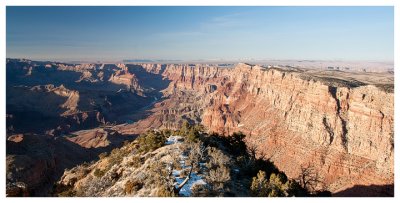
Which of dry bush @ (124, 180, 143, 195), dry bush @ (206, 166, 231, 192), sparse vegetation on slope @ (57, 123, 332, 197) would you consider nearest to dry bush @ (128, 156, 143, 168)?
sparse vegetation on slope @ (57, 123, 332, 197)

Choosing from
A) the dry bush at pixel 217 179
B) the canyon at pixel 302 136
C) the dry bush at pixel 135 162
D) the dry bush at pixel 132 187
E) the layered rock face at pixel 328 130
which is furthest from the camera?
the layered rock face at pixel 328 130

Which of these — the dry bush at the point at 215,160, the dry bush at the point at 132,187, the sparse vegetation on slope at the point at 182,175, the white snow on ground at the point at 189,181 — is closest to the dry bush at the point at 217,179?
the sparse vegetation on slope at the point at 182,175

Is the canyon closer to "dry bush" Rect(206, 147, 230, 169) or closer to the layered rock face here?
the layered rock face

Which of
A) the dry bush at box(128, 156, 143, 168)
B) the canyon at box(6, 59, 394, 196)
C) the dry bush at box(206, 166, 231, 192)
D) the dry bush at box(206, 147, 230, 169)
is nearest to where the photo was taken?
the dry bush at box(206, 166, 231, 192)

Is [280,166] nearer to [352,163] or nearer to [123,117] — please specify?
[352,163]

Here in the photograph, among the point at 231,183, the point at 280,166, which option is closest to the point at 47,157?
the point at 280,166

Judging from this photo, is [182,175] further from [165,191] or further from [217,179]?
[165,191]

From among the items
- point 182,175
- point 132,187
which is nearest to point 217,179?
point 182,175

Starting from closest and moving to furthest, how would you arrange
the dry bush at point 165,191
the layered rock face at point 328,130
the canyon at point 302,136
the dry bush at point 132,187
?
the dry bush at point 165,191
the dry bush at point 132,187
the canyon at point 302,136
the layered rock face at point 328,130

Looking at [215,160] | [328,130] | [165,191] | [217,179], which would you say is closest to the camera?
[165,191]

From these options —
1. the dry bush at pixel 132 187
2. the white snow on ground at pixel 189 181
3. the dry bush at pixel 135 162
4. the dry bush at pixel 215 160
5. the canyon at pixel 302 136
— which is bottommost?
the canyon at pixel 302 136

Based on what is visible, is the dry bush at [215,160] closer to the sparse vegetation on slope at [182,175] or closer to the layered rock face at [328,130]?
the sparse vegetation on slope at [182,175]
